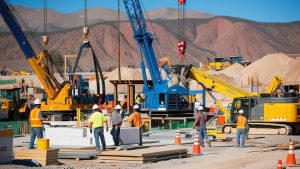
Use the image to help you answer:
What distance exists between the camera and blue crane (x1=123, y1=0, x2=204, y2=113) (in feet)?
154

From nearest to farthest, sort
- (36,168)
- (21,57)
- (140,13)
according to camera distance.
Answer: (36,168) → (140,13) → (21,57)

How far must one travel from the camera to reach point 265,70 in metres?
95.9

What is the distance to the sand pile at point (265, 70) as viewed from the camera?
9211 cm

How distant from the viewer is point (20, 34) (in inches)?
1799

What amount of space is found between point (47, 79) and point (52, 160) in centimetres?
2732

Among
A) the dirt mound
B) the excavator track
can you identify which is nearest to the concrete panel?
the excavator track

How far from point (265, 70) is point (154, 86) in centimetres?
4963

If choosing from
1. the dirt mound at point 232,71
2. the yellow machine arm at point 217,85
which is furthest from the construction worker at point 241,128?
the dirt mound at point 232,71

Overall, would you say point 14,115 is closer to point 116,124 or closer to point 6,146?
point 116,124

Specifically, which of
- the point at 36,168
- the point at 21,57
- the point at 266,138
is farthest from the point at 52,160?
the point at 21,57

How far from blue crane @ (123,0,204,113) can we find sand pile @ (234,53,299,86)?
141ft

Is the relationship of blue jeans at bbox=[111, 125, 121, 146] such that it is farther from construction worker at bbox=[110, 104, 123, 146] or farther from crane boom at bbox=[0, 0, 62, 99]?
crane boom at bbox=[0, 0, 62, 99]

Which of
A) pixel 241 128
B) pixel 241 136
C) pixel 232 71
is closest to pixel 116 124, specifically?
pixel 241 128

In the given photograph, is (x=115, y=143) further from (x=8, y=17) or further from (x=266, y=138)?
(x=8, y=17)
